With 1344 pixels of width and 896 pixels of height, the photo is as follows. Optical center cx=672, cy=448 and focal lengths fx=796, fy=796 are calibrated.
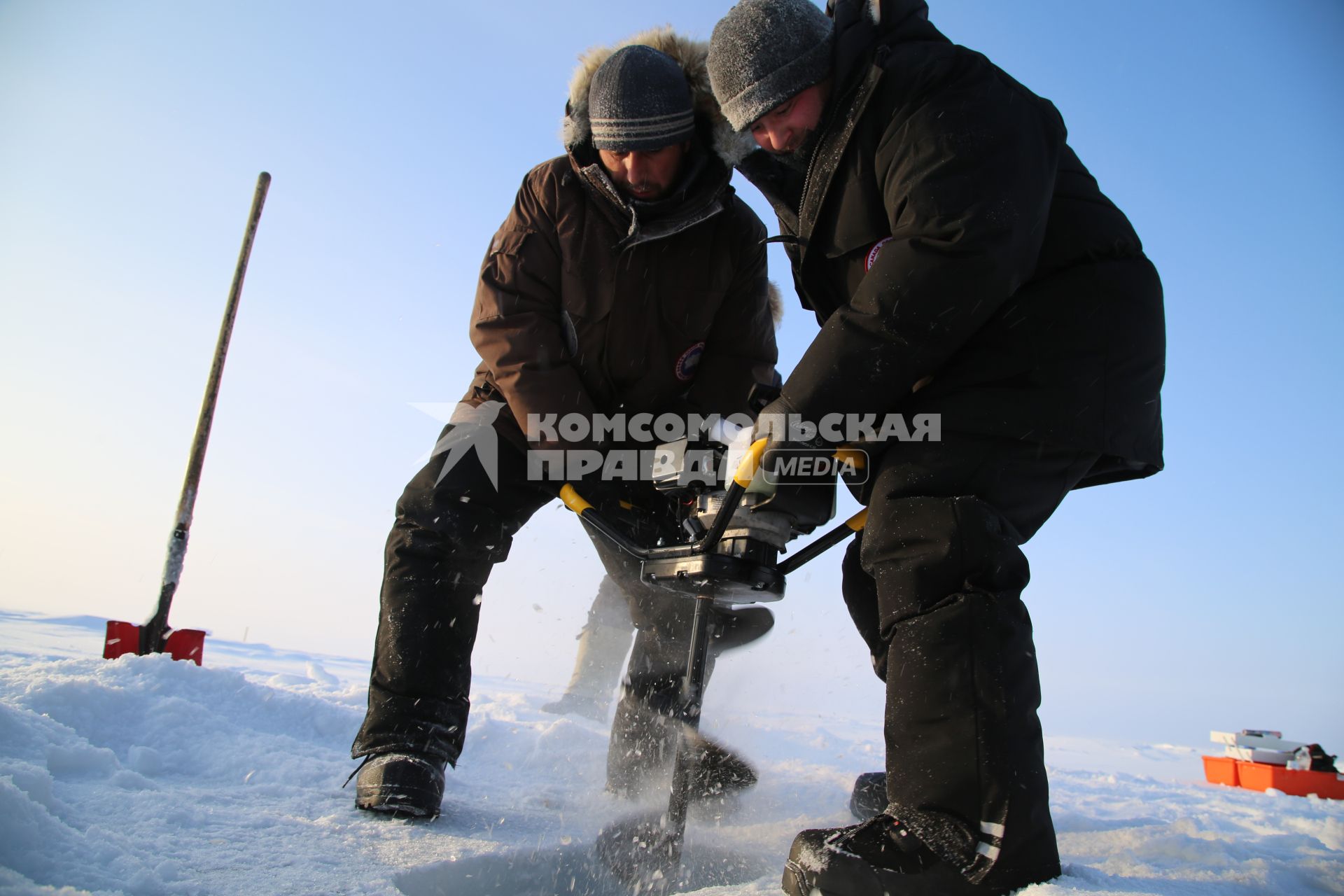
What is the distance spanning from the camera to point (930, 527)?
3.93 ft

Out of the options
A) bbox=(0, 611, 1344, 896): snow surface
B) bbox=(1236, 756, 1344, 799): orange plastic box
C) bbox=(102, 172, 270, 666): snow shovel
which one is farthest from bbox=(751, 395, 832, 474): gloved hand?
bbox=(1236, 756, 1344, 799): orange plastic box

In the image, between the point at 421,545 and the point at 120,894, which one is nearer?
the point at 120,894

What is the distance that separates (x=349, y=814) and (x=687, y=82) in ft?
6.25

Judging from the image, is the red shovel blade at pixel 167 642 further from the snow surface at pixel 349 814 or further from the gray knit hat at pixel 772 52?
the gray knit hat at pixel 772 52

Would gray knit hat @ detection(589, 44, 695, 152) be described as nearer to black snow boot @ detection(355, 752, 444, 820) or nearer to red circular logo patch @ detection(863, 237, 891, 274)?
red circular logo patch @ detection(863, 237, 891, 274)

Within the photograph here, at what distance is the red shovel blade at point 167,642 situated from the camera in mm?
Answer: 3594

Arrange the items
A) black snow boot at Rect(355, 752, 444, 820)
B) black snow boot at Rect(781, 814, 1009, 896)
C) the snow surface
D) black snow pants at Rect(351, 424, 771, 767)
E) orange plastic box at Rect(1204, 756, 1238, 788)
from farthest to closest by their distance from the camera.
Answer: orange plastic box at Rect(1204, 756, 1238, 788) < black snow pants at Rect(351, 424, 771, 767) < black snow boot at Rect(355, 752, 444, 820) < the snow surface < black snow boot at Rect(781, 814, 1009, 896)

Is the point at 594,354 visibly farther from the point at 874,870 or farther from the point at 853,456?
the point at 874,870

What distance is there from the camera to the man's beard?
1.57 meters

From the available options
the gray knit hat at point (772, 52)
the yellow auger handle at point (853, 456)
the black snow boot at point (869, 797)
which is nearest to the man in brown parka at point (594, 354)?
the black snow boot at point (869, 797)

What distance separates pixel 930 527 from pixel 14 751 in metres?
1.72

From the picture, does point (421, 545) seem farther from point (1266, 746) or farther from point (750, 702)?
point (1266, 746)

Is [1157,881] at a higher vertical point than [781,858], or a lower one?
higher

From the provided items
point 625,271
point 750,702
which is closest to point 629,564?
point 750,702
